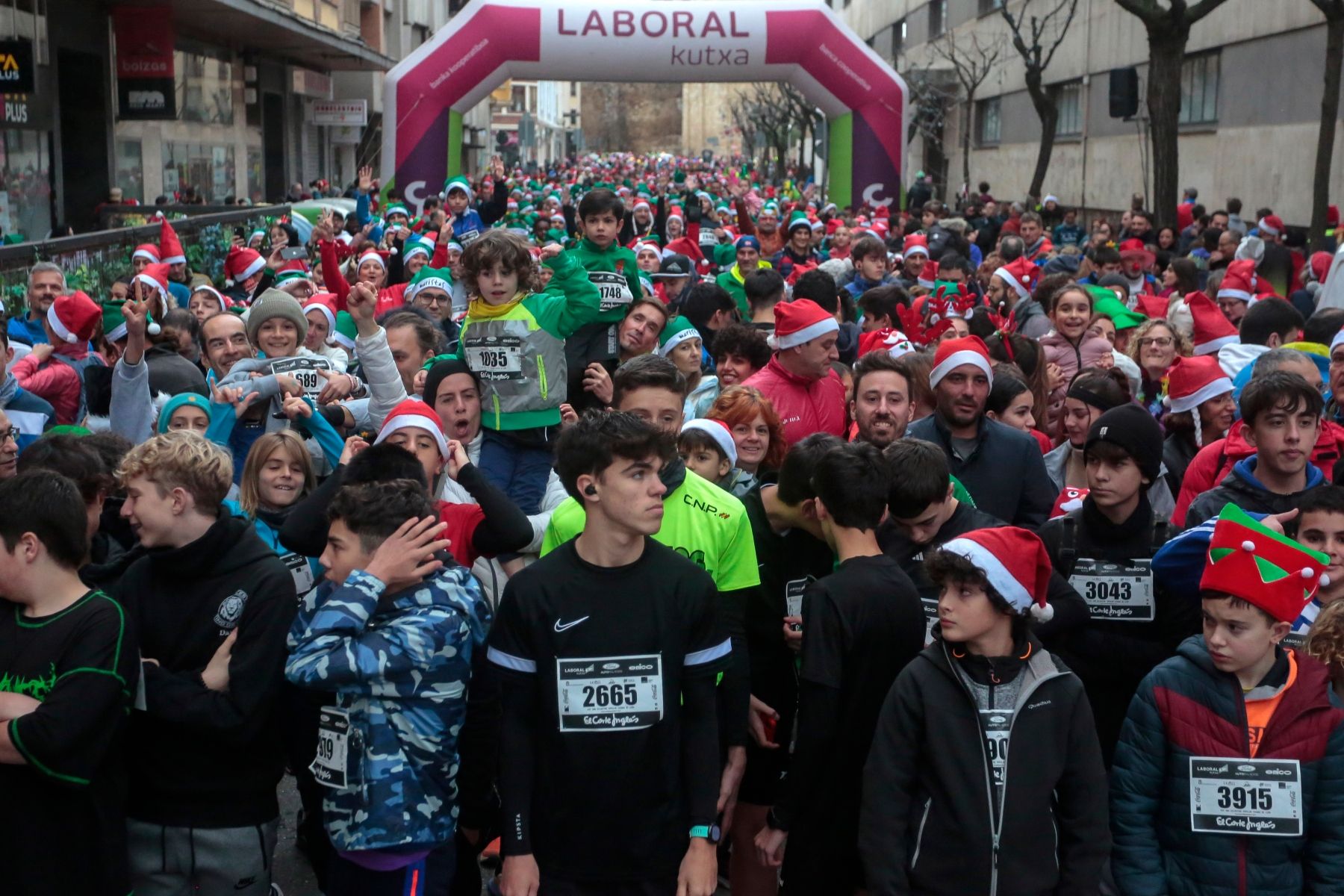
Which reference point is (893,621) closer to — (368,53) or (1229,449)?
(1229,449)

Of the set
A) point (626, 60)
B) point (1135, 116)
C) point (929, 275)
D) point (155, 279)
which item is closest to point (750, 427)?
point (155, 279)

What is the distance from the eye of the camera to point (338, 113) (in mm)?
39281

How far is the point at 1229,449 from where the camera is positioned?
516cm

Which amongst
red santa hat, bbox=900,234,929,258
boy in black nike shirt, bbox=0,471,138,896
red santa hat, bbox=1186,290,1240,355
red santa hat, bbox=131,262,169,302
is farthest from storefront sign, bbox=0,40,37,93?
boy in black nike shirt, bbox=0,471,138,896

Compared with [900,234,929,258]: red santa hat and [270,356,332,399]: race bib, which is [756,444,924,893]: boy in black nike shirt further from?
[900,234,929,258]: red santa hat

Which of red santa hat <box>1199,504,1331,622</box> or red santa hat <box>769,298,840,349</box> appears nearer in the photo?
red santa hat <box>1199,504,1331,622</box>

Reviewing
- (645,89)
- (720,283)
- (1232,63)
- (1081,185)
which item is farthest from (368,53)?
(645,89)

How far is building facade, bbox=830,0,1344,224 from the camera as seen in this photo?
74.7ft

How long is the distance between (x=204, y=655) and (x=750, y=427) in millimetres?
2150

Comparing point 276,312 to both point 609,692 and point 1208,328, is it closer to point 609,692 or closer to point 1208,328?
point 609,692

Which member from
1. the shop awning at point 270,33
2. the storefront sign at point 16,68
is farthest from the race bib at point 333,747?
the shop awning at point 270,33

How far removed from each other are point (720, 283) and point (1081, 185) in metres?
26.9

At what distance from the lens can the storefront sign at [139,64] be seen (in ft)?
79.5

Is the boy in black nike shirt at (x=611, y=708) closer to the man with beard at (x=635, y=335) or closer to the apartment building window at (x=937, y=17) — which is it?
the man with beard at (x=635, y=335)
